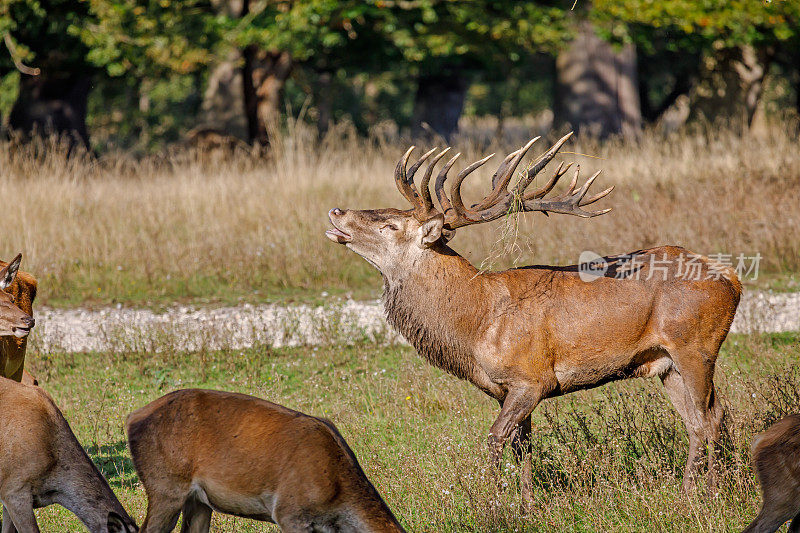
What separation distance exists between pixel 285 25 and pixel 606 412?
14.1 m

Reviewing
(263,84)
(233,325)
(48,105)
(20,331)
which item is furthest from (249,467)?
(48,105)

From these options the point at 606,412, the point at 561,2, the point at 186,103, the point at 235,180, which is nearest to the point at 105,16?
the point at 235,180

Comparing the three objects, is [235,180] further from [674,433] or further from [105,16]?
[674,433]

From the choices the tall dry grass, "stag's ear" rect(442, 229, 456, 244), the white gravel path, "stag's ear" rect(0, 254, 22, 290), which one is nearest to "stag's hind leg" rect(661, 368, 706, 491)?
"stag's ear" rect(442, 229, 456, 244)

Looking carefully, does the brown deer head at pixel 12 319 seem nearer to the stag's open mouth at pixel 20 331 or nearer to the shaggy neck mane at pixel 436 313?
the stag's open mouth at pixel 20 331

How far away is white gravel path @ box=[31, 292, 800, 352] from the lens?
33.9ft

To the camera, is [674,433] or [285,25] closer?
[674,433]

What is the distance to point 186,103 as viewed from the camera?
4259 centimetres

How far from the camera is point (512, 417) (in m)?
5.96

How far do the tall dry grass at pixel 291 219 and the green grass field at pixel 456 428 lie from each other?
2.66 m

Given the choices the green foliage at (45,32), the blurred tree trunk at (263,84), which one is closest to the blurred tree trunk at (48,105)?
the green foliage at (45,32)

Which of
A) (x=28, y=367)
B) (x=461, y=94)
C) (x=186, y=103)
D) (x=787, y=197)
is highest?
(x=787, y=197)

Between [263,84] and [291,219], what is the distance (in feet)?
31.1

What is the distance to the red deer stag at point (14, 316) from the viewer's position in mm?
6340
